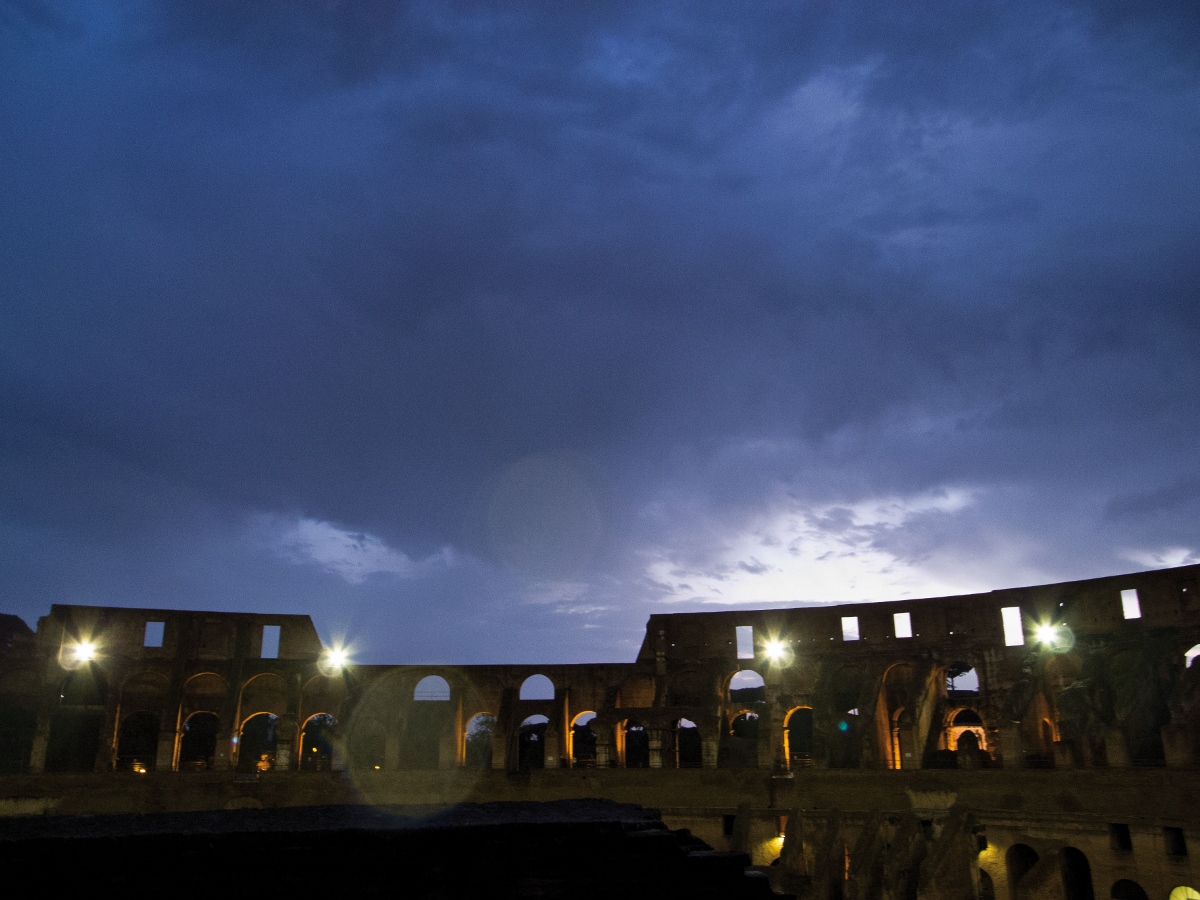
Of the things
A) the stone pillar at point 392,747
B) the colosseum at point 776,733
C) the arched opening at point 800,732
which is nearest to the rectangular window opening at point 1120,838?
the colosseum at point 776,733

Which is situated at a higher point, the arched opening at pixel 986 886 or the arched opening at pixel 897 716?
the arched opening at pixel 897 716

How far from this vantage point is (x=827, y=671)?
116 ft

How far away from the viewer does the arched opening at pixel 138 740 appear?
122ft

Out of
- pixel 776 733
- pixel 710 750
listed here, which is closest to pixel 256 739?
pixel 710 750

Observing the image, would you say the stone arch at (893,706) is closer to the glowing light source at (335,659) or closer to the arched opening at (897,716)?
the arched opening at (897,716)

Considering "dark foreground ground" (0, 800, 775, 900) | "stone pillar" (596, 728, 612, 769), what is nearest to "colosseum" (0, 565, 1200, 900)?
"stone pillar" (596, 728, 612, 769)

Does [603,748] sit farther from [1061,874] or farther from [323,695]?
[1061,874]

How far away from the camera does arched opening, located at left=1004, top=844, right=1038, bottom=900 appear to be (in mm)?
25625

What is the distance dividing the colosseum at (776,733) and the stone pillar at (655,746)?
0.25 ft

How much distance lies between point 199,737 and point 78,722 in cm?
513

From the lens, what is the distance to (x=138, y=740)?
38031 mm

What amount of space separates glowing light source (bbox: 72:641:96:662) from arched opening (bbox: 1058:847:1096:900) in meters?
36.9

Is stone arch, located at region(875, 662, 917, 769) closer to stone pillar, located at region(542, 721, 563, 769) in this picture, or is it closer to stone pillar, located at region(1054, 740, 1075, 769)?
stone pillar, located at region(1054, 740, 1075, 769)

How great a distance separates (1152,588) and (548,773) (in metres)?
22.8
